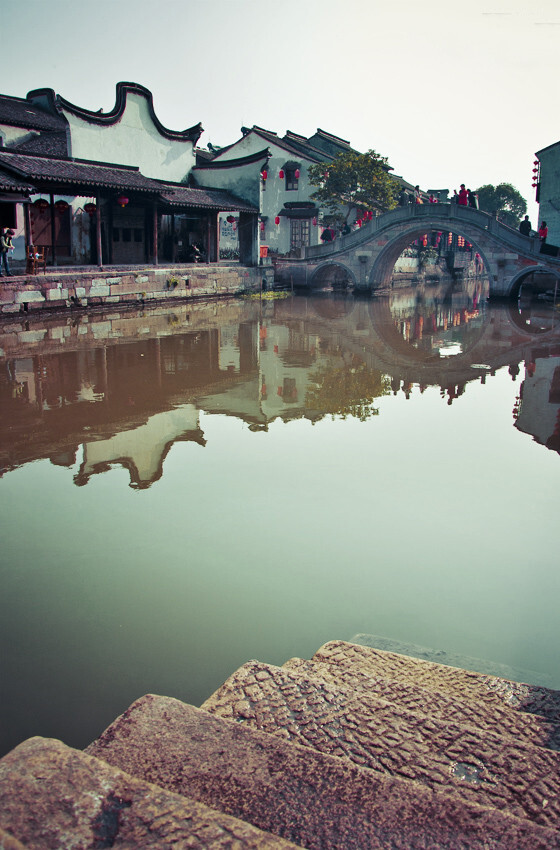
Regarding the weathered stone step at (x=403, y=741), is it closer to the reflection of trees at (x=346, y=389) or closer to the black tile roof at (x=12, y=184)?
the reflection of trees at (x=346, y=389)

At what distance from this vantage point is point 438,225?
28.0m

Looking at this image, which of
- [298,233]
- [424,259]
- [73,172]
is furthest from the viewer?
[424,259]

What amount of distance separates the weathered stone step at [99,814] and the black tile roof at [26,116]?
28603mm

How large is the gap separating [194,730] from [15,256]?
911 inches

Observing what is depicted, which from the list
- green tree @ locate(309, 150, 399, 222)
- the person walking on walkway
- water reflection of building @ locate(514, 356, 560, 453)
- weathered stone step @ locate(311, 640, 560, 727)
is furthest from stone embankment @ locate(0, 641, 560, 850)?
green tree @ locate(309, 150, 399, 222)

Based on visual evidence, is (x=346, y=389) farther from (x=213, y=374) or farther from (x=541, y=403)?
(x=541, y=403)

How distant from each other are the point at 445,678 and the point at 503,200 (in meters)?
78.1

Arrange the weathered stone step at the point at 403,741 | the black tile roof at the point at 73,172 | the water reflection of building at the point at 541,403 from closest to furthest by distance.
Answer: the weathered stone step at the point at 403,741, the water reflection of building at the point at 541,403, the black tile roof at the point at 73,172

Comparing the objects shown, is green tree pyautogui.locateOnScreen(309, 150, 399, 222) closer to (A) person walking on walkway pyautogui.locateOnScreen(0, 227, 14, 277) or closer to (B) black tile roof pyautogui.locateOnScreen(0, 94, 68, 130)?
(B) black tile roof pyautogui.locateOnScreen(0, 94, 68, 130)

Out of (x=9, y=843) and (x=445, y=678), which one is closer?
(x=9, y=843)

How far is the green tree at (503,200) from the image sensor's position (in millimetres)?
72500

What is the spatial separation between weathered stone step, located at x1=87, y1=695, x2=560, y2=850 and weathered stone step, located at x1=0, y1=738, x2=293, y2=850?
18cm

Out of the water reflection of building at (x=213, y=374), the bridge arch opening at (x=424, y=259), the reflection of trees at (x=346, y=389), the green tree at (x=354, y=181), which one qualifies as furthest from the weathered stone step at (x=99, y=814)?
the green tree at (x=354, y=181)

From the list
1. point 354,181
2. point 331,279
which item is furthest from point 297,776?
point 331,279
